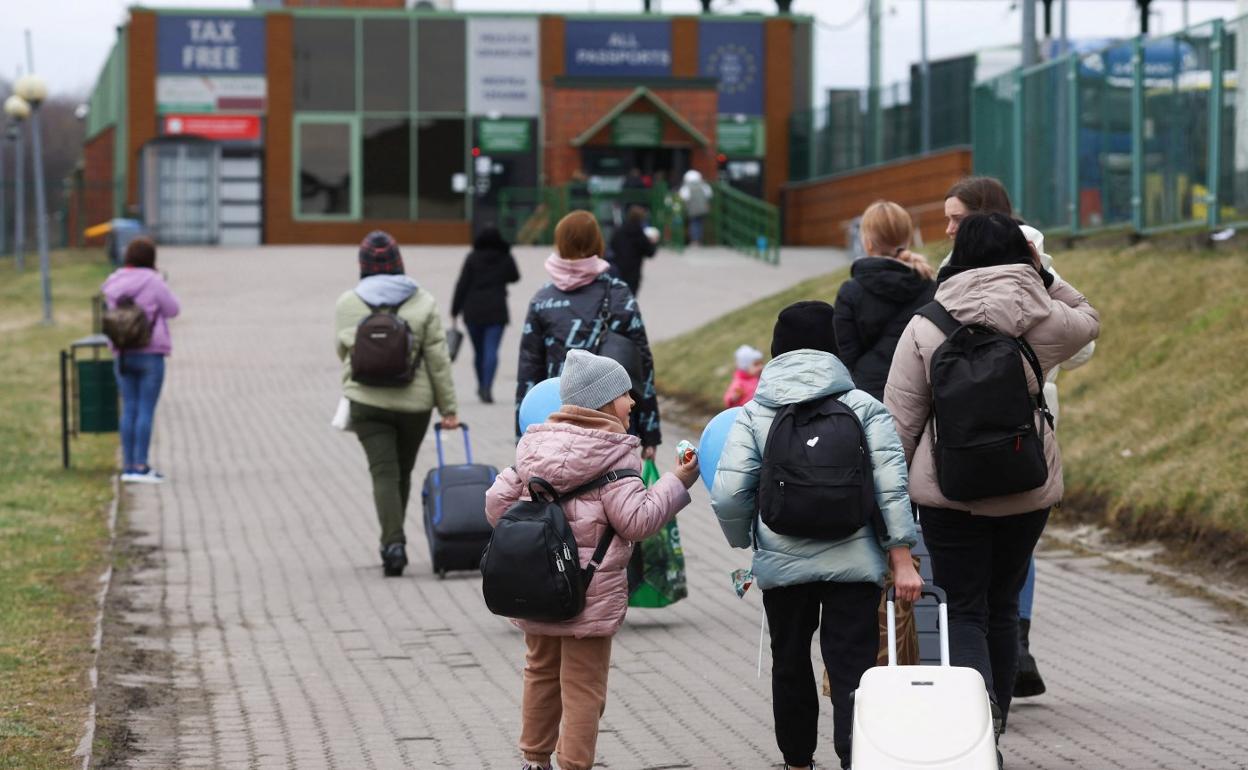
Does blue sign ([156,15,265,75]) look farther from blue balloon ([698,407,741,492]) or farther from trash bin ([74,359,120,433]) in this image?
blue balloon ([698,407,741,492])

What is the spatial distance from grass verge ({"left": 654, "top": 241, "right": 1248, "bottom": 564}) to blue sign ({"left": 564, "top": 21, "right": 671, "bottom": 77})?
33.2m

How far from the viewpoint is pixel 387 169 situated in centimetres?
4962

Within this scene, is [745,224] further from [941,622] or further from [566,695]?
[941,622]

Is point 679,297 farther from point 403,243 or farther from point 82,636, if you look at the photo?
point 82,636

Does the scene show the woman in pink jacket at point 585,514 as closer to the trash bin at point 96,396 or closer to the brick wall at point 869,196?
the trash bin at point 96,396

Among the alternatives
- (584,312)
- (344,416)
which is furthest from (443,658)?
(344,416)

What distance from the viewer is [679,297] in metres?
31.3

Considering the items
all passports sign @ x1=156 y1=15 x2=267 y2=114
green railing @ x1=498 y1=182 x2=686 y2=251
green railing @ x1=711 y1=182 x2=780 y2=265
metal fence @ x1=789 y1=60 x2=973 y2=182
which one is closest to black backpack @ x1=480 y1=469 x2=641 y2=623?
metal fence @ x1=789 y1=60 x2=973 y2=182

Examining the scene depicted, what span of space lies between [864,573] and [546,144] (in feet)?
144

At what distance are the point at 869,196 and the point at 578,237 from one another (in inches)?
1334

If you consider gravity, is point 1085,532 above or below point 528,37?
below

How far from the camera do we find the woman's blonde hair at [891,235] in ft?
23.6

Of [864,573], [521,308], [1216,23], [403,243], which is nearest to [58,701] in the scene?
[864,573]

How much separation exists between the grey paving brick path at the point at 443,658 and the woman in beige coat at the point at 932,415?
0.65 m
